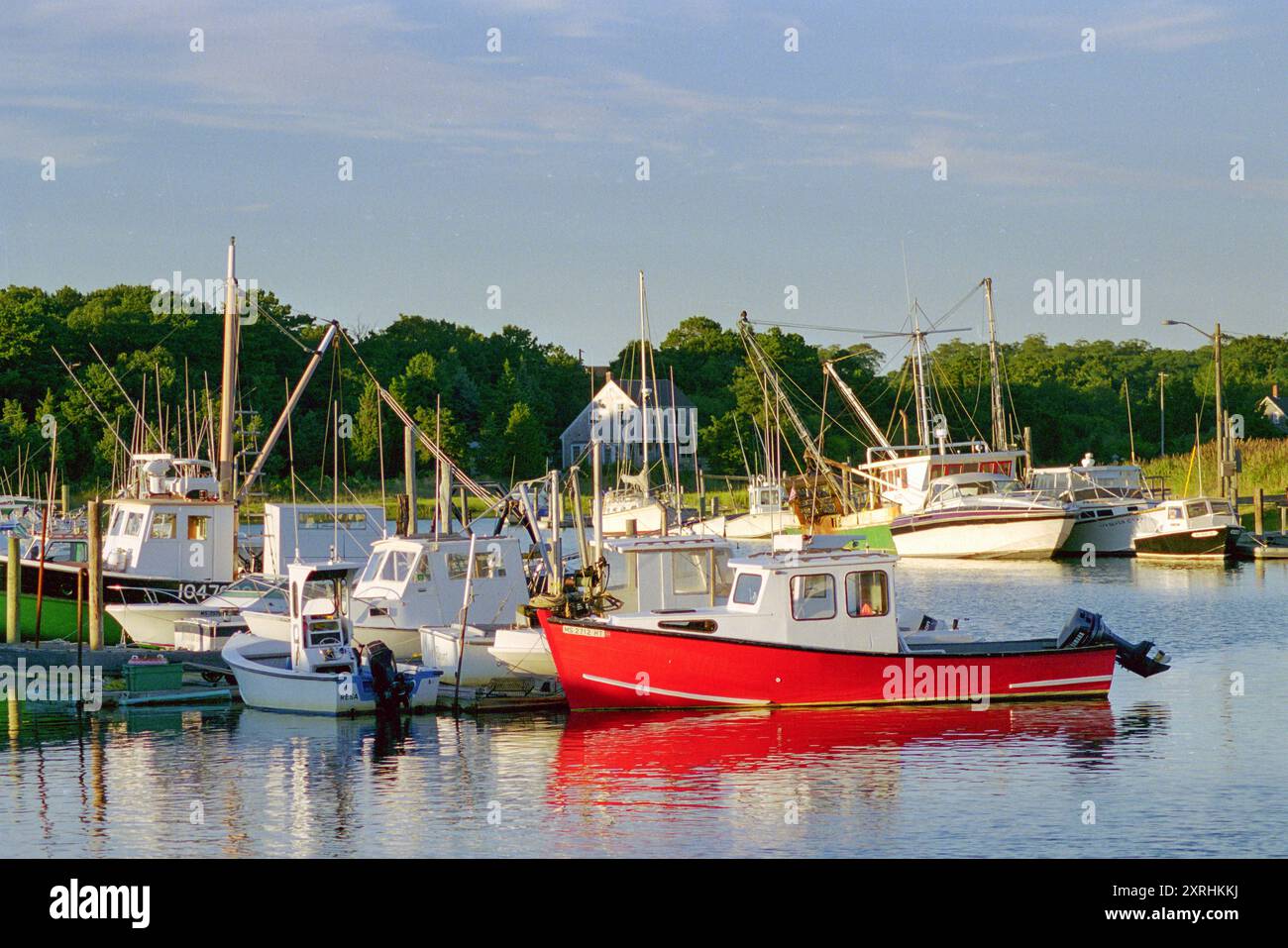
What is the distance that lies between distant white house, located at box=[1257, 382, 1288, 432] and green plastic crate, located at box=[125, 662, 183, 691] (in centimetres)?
10657

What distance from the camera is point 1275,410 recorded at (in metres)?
125

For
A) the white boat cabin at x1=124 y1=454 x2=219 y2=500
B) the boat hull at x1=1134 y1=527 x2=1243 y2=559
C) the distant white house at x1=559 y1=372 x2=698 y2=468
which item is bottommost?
the boat hull at x1=1134 y1=527 x2=1243 y2=559

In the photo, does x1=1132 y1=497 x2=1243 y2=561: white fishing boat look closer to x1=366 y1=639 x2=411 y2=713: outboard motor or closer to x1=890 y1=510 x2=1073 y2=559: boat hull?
x1=890 y1=510 x2=1073 y2=559: boat hull

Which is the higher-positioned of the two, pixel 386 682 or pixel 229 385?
pixel 229 385

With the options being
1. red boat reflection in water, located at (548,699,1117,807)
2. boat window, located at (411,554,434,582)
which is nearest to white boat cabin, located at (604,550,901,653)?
red boat reflection in water, located at (548,699,1117,807)

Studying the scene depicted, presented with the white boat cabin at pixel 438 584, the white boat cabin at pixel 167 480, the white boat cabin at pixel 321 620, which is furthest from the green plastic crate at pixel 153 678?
the white boat cabin at pixel 167 480

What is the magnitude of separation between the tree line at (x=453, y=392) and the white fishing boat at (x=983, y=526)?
17520 millimetres

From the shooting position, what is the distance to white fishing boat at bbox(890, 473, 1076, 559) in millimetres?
66438

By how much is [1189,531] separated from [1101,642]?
36551 mm

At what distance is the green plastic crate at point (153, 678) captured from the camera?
1148 inches

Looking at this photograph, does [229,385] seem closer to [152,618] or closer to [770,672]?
[152,618]

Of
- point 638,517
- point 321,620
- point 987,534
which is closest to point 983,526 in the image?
point 987,534

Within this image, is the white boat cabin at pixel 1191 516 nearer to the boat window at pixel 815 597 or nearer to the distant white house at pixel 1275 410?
the boat window at pixel 815 597
